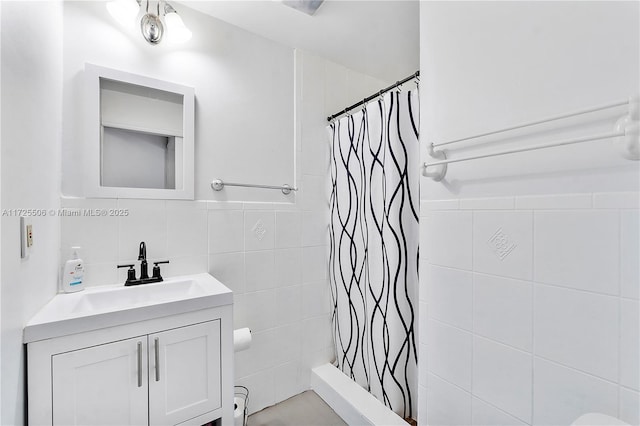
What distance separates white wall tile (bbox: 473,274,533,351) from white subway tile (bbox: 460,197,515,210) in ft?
0.79

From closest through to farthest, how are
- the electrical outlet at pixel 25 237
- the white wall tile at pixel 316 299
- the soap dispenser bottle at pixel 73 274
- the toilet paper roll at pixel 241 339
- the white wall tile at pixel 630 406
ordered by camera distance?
1. the white wall tile at pixel 630 406
2. the electrical outlet at pixel 25 237
3. the soap dispenser bottle at pixel 73 274
4. the toilet paper roll at pixel 241 339
5. the white wall tile at pixel 316 299

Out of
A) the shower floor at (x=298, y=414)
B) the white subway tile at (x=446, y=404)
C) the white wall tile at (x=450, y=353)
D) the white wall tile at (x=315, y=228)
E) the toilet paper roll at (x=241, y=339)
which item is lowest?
the shower floor at (x=298, y=414)

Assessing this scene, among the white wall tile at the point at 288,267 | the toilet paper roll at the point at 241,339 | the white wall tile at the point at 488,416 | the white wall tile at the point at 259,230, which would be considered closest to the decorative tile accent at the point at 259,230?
the white wall tile at the point at 259,230

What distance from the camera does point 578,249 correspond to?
806mm

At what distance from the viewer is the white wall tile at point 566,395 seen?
29.9 inches

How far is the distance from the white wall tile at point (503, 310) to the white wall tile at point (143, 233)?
1460 mm

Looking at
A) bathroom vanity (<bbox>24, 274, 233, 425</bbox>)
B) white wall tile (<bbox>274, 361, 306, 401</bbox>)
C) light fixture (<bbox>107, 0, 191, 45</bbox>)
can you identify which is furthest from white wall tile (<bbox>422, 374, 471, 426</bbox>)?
light fixture (<bbox>107, 0, 191, 45</bbox>)

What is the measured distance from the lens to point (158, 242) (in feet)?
4.84

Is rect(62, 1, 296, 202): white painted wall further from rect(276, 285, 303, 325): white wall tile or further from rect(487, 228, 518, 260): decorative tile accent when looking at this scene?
rect(487, 228, 518, 260): decorative tile accent

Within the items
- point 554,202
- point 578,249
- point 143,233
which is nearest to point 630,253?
point 578,249

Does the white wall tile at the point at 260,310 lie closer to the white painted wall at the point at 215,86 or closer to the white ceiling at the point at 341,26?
the white painted wall at the point at 215,86

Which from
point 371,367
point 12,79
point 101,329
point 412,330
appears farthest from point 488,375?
point 12,79

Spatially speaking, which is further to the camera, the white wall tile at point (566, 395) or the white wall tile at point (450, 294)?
the white wall tile at point (450, 294)

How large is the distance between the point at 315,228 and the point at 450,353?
1.14 metres
